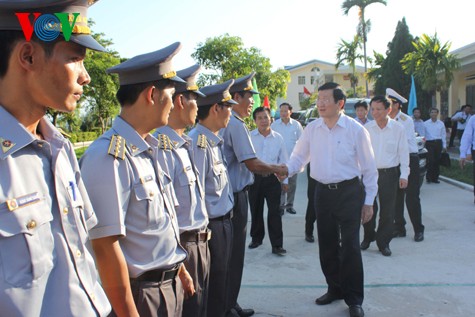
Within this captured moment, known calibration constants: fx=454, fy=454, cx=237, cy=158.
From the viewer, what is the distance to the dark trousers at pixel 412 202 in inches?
243

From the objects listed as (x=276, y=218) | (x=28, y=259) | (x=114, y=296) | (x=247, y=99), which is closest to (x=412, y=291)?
(x=276, y=218)

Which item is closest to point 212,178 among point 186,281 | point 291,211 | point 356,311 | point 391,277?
point 186,281

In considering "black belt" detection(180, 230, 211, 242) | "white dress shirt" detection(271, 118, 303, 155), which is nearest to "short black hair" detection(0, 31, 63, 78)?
"black belt" detection(180, 230, 211, 242)

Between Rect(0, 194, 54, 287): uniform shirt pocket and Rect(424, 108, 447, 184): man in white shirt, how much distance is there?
34.3ft

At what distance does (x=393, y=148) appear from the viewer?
570 centimetres

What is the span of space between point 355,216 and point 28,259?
327 centimetres

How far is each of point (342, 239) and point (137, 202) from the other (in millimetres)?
2586

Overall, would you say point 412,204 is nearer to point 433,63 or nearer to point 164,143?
point 164,143

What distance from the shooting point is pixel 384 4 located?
32969 millimetres

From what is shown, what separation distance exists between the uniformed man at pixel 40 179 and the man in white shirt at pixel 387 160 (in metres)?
4.77

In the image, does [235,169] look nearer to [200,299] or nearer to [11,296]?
[200,299]

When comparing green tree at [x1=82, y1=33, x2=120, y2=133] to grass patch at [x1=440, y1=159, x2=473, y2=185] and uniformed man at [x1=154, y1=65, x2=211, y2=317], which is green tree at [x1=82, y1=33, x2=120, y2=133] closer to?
grass patch at [x1=440, y1=159, x2=473, y2=185]

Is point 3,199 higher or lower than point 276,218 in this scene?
higher

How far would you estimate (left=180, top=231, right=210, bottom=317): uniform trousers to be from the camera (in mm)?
2633
